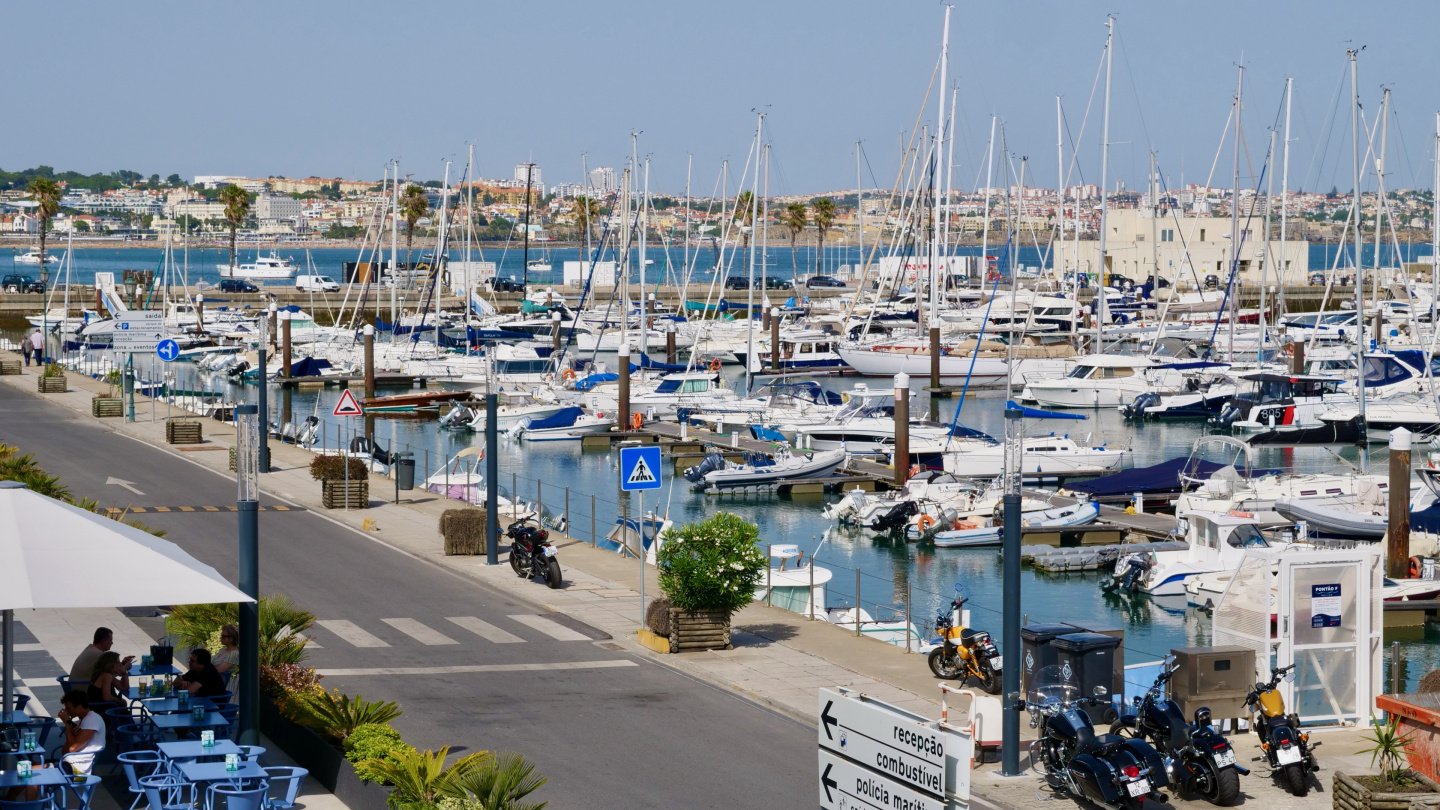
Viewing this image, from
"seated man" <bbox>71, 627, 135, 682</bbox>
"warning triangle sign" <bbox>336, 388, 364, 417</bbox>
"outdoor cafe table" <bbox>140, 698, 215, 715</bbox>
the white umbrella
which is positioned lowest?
"outdoor cafe table" <bbox>140, 698, 215, 715</bbox>

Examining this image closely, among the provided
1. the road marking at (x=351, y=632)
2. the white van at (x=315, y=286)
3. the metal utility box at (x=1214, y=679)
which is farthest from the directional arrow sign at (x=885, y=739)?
the white van at (x=315, y=286)

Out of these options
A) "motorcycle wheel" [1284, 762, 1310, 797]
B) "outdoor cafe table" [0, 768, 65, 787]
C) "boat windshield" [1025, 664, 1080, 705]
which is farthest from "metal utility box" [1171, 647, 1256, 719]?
"outdoor cafe table" [0, 768, 65, 787]

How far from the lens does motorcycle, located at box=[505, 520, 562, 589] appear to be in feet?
88.6

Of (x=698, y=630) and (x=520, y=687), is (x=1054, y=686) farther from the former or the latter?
(x=520, y=687)

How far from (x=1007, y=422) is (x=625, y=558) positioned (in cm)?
1468

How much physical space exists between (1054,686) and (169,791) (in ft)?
29.5

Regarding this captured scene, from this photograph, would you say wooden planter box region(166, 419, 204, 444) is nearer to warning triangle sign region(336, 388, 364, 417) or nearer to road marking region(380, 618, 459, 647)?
warning triangle sign region(336, 388, 364, 417)

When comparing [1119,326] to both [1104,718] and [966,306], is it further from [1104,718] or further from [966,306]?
[1104,718]

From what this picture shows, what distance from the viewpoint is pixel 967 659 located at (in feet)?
65.9

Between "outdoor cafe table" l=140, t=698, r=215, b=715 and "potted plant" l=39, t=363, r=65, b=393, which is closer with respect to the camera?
"outdoor cafe table" l=140, t=698, r=215, b=715

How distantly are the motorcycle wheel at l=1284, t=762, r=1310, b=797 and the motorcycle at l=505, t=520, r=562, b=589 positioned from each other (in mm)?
13977

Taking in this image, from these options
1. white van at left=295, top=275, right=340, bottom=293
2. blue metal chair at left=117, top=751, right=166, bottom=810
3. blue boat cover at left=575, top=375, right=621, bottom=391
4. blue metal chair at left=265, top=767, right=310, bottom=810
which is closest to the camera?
blue metal chair at left=117, top=751, right=166, bottom=810

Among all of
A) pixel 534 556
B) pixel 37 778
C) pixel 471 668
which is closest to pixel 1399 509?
pixel 534 556

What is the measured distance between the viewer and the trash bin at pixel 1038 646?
1775cm
